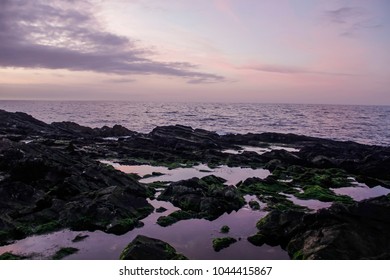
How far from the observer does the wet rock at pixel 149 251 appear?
14.4 m

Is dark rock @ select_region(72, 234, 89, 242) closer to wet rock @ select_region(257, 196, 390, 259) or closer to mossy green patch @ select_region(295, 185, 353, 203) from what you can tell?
wet rock @ select_region(257, 196, 390, 259)

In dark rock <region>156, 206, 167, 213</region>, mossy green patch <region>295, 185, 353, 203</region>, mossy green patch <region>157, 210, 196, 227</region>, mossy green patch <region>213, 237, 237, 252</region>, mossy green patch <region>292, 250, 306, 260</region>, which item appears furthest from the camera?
mossy green patch <region>295, 185, 353, 203</region>

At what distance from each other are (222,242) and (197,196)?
684 cm

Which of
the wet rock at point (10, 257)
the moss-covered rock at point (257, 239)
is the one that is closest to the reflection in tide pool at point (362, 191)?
the moss-covered rock at point (257, 239)

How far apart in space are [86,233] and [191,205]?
7247mm

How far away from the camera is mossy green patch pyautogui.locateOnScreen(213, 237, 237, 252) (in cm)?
1707

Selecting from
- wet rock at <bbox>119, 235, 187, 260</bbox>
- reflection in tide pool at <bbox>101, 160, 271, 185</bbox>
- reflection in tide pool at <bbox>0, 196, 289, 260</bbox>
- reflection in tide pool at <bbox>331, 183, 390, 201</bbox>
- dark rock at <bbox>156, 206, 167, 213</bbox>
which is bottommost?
reflection in tide pool at <bbox>331, 183, 390, 201</bbox>

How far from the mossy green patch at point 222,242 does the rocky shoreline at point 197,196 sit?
1305 millimetres

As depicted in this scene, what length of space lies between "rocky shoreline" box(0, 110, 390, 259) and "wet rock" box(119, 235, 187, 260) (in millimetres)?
140

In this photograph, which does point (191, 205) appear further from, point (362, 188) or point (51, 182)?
point (362, 188)

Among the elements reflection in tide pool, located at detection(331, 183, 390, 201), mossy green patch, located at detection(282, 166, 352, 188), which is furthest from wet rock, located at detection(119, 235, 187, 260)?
mossy green patch, located at detection(282, 166, 352, 188)

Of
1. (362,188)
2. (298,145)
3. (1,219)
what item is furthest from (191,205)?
(298,145)

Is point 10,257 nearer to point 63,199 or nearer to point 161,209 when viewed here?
point 63,199

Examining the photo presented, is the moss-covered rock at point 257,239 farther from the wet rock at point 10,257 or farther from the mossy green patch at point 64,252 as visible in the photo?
the wet rock at point 10,257
